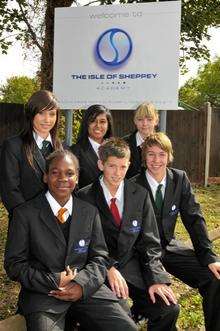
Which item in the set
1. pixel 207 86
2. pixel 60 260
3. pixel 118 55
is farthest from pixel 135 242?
pixel 207 86

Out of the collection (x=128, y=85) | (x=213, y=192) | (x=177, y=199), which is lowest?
(x=213, y=192)

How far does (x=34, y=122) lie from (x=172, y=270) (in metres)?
1.68

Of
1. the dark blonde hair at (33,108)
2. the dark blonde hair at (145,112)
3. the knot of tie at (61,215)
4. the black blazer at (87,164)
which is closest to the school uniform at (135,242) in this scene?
the knot of tie at (61,215)

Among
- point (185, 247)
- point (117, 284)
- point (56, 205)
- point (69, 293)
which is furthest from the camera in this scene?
point (185, 247)

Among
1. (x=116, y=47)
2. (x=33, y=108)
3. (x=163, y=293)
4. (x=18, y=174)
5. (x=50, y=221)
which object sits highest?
(x=116, y=47)

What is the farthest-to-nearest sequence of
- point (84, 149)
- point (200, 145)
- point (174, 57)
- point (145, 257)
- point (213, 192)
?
1. point (200, 145)
2. point (213, 192)
3. point (174, 57)
4. point (84, 149)
5. point (145, 257)

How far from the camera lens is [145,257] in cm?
377

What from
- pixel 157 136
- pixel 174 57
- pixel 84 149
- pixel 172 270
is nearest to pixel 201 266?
pixel 172 270

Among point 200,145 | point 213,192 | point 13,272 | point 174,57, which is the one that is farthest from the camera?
point 200,145

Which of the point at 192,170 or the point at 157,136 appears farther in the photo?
the point at 192,170

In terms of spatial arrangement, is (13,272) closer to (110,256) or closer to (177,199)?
(110,256)

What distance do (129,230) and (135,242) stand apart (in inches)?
5.9

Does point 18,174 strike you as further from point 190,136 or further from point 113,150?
point 190,136

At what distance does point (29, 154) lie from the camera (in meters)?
4.07
